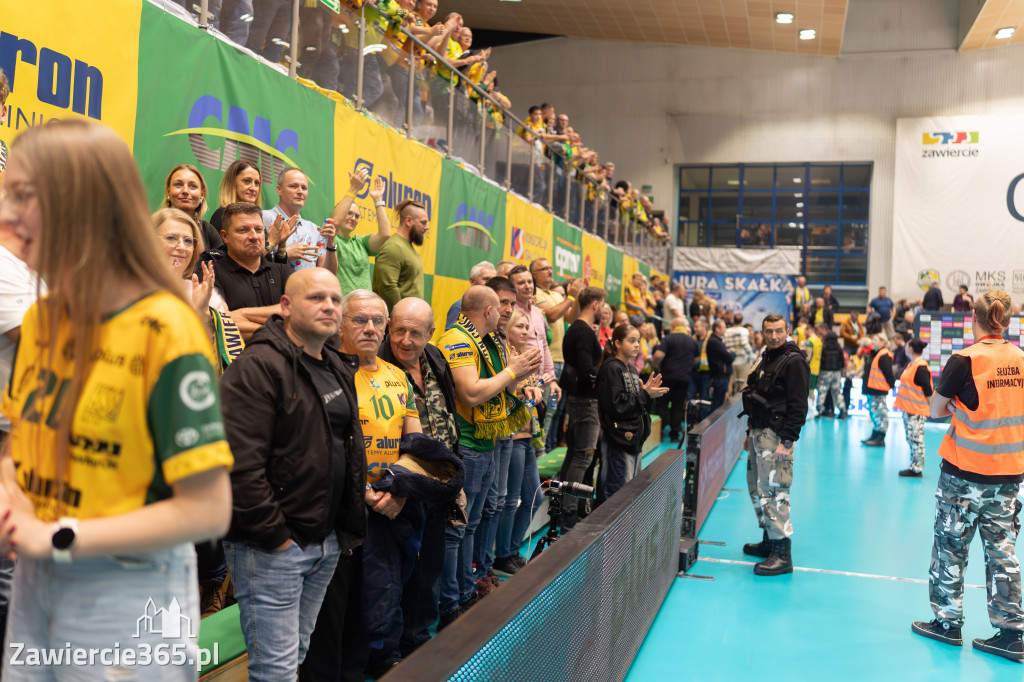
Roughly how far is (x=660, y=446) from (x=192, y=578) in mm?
10634

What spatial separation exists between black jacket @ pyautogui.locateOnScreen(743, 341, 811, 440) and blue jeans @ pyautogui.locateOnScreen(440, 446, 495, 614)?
2.41 metres

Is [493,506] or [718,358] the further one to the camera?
[718,358]

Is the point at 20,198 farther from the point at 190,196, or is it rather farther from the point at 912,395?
the point at 912,395

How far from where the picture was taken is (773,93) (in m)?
25.7

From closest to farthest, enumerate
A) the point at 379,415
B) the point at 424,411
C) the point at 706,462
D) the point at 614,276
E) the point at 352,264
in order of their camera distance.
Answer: the point at 379,415 → the point at 424,411 → the point at 352,264 → the point at 706,462 → the point at 614,276

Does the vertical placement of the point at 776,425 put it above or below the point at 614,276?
below

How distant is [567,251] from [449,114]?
478 cm

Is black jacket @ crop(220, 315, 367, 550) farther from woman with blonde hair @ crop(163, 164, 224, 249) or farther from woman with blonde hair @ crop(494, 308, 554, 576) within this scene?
woman with blonde hair @ crop(494, 308, 554, 576)

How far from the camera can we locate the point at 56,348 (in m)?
1.28

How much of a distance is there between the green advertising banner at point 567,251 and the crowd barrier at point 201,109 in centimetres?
422

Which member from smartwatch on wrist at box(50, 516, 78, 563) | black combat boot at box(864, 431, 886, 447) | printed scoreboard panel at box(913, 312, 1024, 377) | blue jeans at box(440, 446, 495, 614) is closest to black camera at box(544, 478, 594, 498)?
blue jeans at box(440, 446, 495, 614)

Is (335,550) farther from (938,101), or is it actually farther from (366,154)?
(938,101)

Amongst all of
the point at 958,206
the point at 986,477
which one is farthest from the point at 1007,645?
the point at 958,206

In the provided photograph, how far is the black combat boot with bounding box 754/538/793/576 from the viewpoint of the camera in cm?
587
